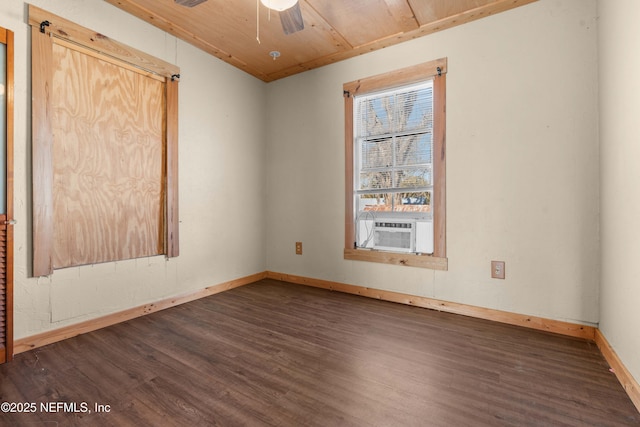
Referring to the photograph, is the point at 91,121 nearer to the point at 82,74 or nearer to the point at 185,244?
the point at 82,74

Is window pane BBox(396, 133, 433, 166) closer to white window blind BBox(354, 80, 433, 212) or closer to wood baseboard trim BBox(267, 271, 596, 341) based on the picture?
white window blind BBox(354, 80, 433, 212)

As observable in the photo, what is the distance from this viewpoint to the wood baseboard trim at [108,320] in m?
1.94

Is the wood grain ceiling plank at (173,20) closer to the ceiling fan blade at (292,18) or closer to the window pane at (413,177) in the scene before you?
the ceiling fan blade at (292,18)

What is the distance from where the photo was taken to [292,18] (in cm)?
196

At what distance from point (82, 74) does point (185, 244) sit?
5.21 feet

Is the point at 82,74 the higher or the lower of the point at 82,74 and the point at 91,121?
the higher

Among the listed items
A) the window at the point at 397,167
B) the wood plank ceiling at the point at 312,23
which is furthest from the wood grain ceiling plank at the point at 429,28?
the window at the point at 397,167

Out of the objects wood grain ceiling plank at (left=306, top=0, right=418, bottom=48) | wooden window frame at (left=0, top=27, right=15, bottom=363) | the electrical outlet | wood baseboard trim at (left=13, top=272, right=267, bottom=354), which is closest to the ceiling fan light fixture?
wood grain ceiling plank at (left=306, top=0, right=418, bottom=48)

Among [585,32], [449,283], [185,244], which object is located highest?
[585,32]

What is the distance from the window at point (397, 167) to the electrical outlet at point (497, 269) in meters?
0.37

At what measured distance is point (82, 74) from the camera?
86.9 inches

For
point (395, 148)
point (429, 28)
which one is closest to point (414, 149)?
point (395, 148)

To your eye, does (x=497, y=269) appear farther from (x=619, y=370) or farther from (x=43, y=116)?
(x=43, y=116)

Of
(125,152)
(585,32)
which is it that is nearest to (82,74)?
(125,152)
